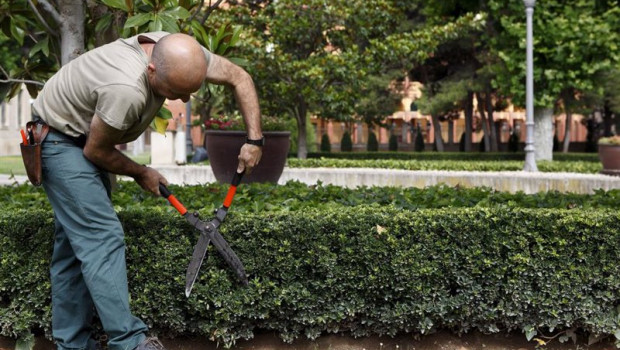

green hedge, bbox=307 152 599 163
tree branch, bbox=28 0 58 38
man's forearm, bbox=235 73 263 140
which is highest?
tree branch, bbox=28 0 58 38

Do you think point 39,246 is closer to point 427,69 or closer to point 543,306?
point 543,306

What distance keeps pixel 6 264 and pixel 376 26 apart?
15646 mm

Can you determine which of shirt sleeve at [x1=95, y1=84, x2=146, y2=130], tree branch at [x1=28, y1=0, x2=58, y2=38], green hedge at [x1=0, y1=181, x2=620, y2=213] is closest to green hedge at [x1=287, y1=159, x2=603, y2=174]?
green hedge at [x1=0, y1=181, x2=620, y2=213]

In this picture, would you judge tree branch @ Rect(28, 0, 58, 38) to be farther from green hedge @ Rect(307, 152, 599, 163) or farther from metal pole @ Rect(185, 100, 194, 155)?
green hedge @ Rect(307, 152, 599, 163)

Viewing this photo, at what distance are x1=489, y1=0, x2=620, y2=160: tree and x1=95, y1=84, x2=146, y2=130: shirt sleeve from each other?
16477 mm

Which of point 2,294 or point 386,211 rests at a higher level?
point 386,211

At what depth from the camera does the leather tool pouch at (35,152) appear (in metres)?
2.98

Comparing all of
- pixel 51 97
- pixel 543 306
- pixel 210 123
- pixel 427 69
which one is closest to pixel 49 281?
pixel 51 97

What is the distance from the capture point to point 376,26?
18000 millimetres

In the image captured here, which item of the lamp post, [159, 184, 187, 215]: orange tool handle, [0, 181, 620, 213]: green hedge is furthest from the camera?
the lamp post

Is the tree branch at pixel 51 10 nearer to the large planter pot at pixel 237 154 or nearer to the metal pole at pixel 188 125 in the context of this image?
the large planter pot at pixel 237 154

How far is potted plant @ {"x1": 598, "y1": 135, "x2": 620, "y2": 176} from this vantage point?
553 inches

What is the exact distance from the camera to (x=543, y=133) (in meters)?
19.1

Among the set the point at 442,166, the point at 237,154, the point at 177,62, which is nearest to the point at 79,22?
the point at 177,62
